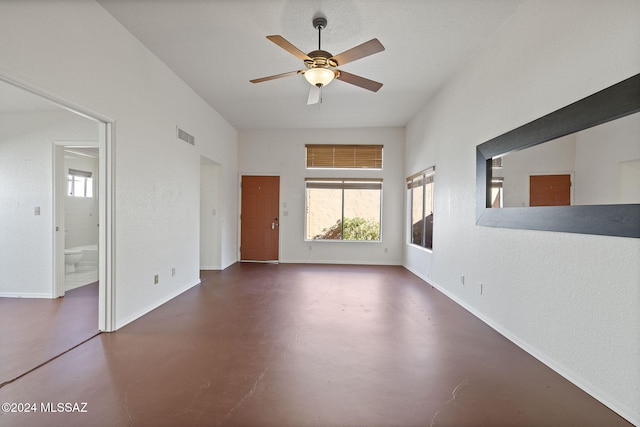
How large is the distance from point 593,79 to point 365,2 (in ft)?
6.22

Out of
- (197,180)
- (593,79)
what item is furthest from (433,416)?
(197,180)

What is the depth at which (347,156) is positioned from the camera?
6742 mm

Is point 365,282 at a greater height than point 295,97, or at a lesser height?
lesser

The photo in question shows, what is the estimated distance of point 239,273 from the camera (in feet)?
18.6

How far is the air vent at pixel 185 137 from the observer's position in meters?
4.14

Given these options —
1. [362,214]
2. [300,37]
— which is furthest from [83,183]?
[362,214]

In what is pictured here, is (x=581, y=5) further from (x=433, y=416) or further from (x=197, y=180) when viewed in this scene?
(x=197, y=180)

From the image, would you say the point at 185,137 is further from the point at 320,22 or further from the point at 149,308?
the point at 320,22

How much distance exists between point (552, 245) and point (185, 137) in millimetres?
4670

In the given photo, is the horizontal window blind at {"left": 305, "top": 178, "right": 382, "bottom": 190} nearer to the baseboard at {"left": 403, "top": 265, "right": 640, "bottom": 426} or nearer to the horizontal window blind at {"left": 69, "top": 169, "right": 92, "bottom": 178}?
the baseboard at {"left": 403, "top": 265, "right": 640, "bottom": 426}

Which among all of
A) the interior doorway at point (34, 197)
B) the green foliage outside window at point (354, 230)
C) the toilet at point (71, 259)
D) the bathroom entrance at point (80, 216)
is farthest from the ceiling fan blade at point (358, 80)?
the toilet at point (71, 259)

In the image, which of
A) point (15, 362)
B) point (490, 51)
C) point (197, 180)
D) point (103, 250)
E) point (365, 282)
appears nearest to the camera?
point (15, 362)

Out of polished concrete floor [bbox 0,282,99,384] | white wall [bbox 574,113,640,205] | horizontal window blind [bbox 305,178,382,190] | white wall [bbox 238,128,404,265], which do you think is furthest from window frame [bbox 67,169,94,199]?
white wall [bbox 574,113,640,205]

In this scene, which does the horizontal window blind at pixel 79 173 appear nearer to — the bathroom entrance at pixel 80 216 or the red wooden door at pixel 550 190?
the bathroom entrance at pixel 80 216
